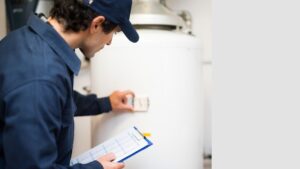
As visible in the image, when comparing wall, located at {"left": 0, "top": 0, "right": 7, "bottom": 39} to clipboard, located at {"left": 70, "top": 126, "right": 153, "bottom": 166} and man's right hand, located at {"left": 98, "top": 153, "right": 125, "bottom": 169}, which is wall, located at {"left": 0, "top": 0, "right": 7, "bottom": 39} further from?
man's right hand, located at {"left": 98, "top": 153, "right": 125, "bottom": 169}

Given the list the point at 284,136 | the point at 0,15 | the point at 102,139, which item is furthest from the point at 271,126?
the point at 0,15

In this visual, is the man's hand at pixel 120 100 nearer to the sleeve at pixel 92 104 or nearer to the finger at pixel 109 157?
the sleeve at pixel 92 104

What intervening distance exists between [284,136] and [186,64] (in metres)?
0.77

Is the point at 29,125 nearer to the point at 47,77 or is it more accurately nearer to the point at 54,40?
the point at 47,77

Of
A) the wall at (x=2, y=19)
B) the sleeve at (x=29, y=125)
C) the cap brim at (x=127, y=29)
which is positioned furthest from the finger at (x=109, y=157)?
the wall at (x=2, y=19)

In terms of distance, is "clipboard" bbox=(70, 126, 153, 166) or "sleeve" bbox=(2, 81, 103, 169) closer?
"sleeve" bbox=(2, 81, 103, 169)

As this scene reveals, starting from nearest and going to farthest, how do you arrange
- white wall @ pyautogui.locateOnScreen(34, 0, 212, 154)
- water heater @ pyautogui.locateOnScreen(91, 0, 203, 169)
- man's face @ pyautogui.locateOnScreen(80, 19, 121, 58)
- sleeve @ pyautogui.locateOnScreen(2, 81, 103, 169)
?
sleeve @ pyautogui.locateOnScreen(2, 81, 103, 169) < man's face @ pyautogui.locateOnScreen(80, 19, 121, 58) < water heater @ pyautogui.locateOnScreen(91, 0, 203, 169) < white wall @ pyautogui.locateOnScreen(34, 0, 212, 154)

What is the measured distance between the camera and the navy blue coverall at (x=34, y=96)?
29.6 inches

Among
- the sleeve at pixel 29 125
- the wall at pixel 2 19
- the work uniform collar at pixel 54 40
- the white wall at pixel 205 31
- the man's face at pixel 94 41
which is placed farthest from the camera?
the white wall at pixel 205 31

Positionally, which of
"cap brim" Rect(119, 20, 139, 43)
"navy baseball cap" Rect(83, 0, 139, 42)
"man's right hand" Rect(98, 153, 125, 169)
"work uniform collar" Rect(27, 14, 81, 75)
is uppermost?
"navy baseball cap" Rect(83, 0, 139, 42)

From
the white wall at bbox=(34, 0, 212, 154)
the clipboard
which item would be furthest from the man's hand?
the white wall at bbox=(34, 0, 212, 154)

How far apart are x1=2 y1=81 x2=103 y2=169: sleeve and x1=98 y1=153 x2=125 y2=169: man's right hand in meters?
0.19

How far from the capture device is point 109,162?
96cm

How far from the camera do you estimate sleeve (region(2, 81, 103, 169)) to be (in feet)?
2.46
